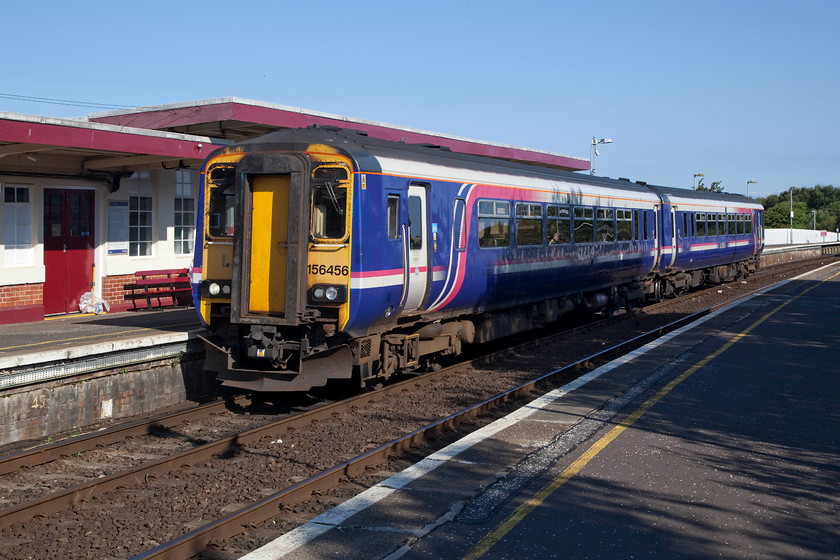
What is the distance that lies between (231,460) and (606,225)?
11958 millimetres

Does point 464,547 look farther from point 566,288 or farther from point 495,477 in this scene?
point 566,288

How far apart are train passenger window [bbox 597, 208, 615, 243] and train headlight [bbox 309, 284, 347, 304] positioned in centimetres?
953

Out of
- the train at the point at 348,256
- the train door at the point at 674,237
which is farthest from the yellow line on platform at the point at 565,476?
the train door at the point at 674,237

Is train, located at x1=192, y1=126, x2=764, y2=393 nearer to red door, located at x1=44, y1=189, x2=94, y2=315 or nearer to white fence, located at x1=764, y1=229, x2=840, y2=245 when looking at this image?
red door, located at x1=44, y1=189, x2=94, y2=315

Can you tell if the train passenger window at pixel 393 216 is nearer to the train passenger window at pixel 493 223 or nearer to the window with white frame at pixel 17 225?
the train passenger window at pixel 493 223

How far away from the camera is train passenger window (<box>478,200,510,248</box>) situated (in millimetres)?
12250

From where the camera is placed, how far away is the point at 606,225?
698 inches

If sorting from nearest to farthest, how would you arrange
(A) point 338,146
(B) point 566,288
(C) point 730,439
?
(C) point 730,439
(A) point 338,146
(B) point 566,288

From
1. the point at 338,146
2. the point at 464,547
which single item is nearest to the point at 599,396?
the point at 338,146

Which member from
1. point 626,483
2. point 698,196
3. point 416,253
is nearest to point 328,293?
point 416,253

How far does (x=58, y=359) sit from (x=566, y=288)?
32.2ft

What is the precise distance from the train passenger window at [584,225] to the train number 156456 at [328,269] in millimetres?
7945

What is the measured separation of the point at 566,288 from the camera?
15852 mm

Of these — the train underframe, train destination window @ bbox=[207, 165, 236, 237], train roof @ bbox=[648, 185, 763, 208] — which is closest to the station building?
train destination window @ bbox=[207, 165, 236, 237]
